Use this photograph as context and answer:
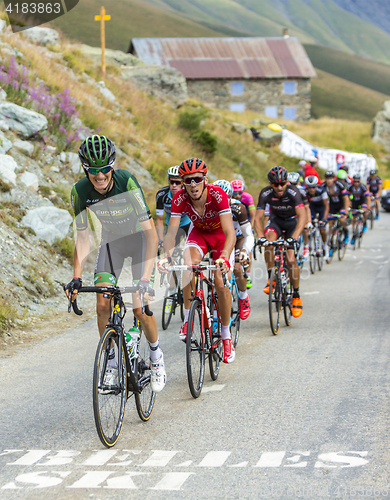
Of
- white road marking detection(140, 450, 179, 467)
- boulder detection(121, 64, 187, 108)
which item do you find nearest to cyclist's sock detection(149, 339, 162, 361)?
white road marking detection(140, 450, 179, 467)

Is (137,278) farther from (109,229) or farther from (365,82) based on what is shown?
(365,82)

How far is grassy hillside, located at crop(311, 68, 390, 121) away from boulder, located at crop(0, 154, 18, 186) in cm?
11141

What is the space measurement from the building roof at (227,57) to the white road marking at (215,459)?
5446 centimetres

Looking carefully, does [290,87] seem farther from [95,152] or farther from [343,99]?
[343,99]

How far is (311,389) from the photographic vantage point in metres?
5.98

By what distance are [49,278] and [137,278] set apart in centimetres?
550

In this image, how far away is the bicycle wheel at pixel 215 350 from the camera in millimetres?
6266

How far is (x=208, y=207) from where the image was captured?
630 centimetres

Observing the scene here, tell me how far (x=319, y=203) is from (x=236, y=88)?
45429 millimetres

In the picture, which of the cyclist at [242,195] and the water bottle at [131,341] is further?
the cyclist at [242,195]

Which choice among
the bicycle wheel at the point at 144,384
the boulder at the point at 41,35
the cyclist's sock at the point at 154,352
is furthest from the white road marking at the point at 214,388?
the boulder at the point at 41,35

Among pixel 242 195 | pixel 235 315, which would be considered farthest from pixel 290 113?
pixel 235 315

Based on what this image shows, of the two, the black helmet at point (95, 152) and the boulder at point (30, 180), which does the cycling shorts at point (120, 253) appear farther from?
the boulder at point (30, 180)

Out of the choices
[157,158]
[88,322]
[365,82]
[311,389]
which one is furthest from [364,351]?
[365,82]
